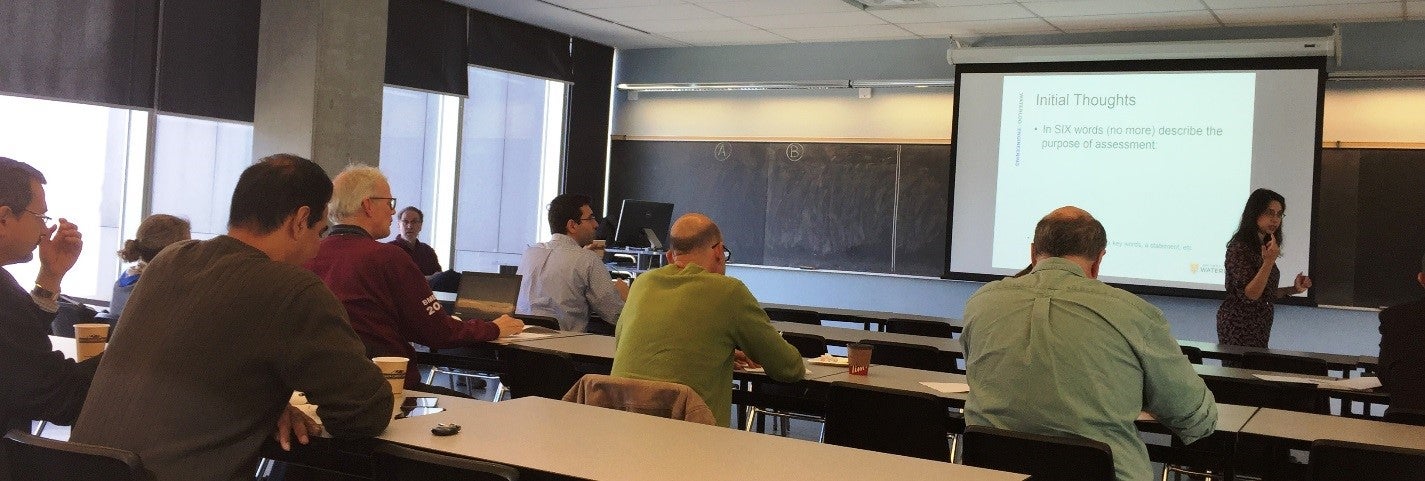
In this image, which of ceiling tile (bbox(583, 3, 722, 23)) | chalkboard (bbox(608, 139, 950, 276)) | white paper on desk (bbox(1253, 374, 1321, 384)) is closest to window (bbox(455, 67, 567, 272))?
chalkboard (bbox(608, 139, 950, 276))

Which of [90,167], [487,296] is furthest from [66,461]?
[90,167]

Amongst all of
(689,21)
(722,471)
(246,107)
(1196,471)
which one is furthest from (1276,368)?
(246,107)

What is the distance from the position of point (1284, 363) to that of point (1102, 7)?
3533mm

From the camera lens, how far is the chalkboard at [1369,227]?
25.6ft

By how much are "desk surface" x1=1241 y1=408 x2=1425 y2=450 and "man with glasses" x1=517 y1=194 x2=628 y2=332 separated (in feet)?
9.88

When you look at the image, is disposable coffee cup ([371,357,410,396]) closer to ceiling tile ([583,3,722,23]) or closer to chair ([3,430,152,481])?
chair ([3,430,152,481])

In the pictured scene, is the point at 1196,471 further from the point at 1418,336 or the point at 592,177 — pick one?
the point at 592,177

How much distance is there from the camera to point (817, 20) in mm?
8859

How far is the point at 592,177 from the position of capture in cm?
1075

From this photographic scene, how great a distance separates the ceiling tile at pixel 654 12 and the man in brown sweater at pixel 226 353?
6554 millimetres

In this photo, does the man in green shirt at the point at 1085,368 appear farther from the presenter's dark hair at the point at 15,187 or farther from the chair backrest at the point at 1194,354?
the chair backrest at the point at 1194,354

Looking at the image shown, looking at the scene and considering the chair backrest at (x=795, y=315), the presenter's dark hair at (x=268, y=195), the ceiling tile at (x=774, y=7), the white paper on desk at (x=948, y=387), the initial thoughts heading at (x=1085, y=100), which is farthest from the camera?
the initial thoughts heading at (x=1085, y=100)

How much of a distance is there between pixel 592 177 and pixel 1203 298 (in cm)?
521

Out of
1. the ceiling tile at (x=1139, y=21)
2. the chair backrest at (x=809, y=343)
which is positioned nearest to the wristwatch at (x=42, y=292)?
the chair backrest at (x=809, y=343)
